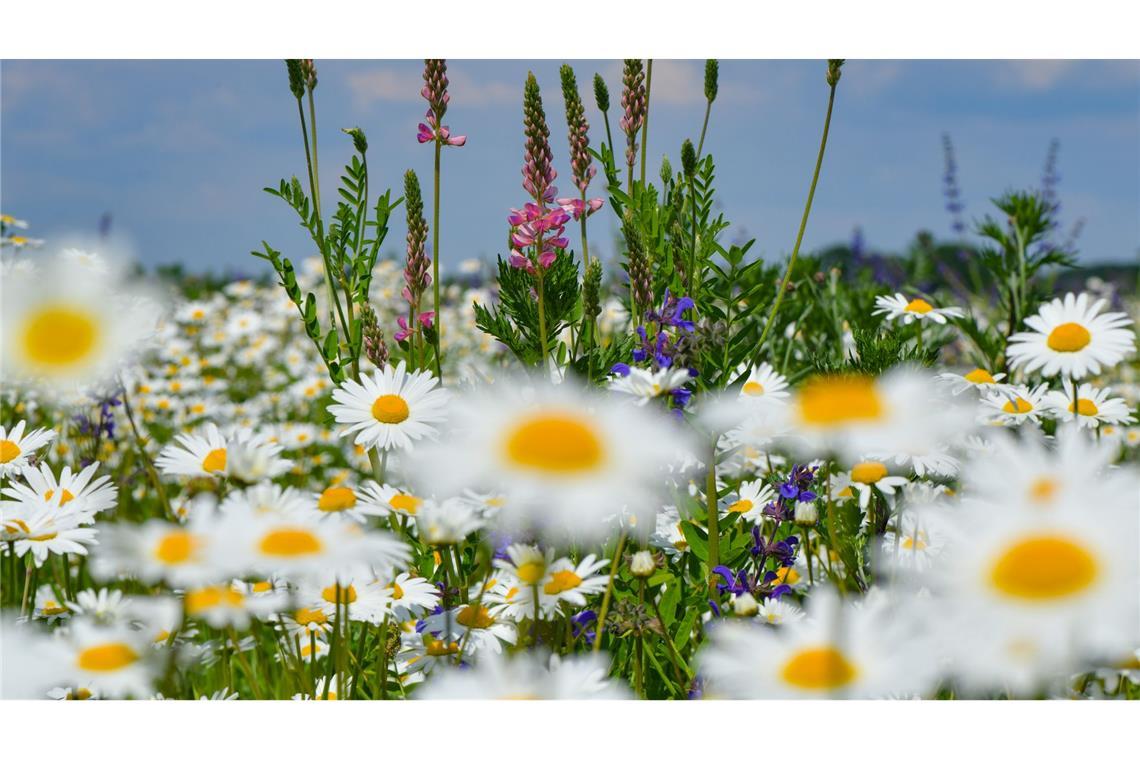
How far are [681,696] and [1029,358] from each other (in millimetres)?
669

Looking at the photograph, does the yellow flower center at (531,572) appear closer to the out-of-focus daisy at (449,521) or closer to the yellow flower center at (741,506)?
the out-of-focus daisy at (449,521)

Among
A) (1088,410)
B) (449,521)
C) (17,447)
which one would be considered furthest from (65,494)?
(1088,410)

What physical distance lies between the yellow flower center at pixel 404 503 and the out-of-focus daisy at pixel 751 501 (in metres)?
0.49

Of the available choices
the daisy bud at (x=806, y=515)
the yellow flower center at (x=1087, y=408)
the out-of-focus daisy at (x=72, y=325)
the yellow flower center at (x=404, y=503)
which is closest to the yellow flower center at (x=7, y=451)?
the out-of-focus daisy at (x=72, y=325)

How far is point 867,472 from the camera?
1.14 m

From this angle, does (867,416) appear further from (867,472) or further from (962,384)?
(962,384)

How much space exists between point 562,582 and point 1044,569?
47 centimetres

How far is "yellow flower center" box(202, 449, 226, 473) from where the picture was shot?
1.02 meters

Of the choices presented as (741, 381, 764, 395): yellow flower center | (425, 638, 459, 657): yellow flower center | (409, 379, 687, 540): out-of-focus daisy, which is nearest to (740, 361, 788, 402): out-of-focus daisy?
(741, 381, 764, 395): yellow flower center

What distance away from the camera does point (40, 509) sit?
1.16m

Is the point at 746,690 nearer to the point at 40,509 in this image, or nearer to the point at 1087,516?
the point at 1087,516

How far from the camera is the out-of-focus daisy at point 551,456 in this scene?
→ 82 centimetres

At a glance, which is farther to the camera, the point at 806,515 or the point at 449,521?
the point at 806,515
